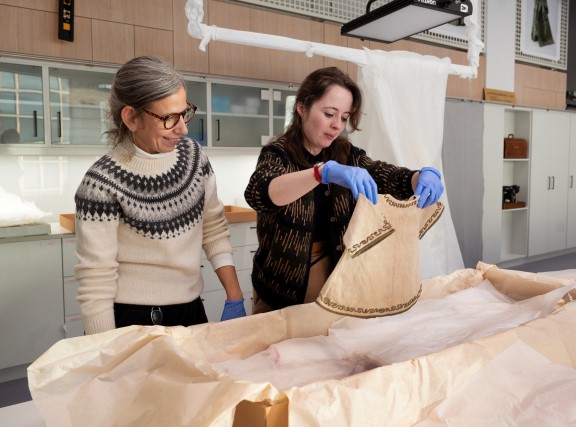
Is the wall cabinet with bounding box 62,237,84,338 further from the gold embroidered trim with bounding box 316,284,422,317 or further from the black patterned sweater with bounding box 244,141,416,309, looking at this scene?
the gold embroidered trim with bounding box 316,284,422,317

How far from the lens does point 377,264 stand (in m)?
1.18

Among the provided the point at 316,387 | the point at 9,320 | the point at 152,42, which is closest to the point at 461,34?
the point at 152,42

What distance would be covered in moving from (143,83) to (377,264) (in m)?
0.70

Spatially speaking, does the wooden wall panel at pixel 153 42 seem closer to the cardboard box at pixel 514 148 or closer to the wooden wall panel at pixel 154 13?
the wooden wall panel at pixel 154 13

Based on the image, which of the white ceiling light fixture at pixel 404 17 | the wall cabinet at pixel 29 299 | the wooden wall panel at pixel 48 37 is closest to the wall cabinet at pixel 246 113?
the wooden wall panel at pixel 48 37

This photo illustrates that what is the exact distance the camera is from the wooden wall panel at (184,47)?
3.45 m

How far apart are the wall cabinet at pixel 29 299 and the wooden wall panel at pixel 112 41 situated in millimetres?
1186

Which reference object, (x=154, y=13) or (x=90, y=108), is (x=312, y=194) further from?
(x=154, y=13)

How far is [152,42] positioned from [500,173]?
3.72 meters

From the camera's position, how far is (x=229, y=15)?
3676 mm

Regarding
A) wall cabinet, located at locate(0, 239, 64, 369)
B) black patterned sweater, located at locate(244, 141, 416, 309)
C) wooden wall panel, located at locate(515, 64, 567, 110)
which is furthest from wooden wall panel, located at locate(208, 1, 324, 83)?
wooden wall panel, located at locate(515, 64, 567, 110)

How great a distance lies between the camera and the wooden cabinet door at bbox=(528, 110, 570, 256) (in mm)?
5777

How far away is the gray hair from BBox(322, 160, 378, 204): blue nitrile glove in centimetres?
43

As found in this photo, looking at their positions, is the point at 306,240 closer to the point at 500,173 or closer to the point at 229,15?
the point at 229,15
